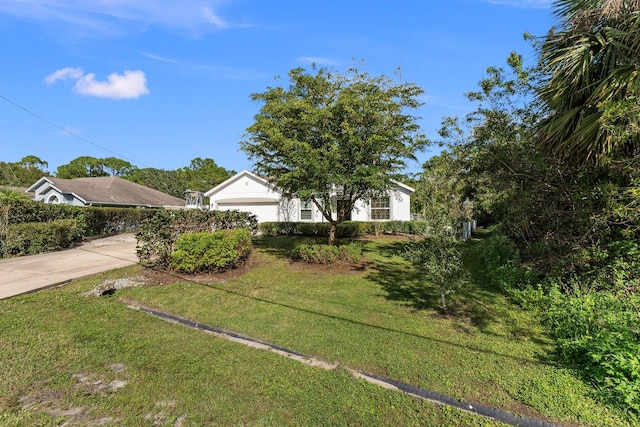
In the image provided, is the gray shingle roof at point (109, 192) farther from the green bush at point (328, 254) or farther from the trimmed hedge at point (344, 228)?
the green bush at point (328, 254)

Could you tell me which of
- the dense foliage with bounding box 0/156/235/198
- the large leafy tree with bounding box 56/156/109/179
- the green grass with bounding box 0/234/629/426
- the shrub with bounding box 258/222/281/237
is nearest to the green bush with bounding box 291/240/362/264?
the green grass with bounding box 0/234/629/426

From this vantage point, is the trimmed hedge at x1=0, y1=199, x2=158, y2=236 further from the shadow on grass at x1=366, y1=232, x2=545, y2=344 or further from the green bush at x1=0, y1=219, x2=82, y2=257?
the shadow on grass at x1=366, y1=232, x2=545, y2=344

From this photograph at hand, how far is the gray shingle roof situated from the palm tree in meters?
24.1

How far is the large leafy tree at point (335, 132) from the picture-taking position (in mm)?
7500

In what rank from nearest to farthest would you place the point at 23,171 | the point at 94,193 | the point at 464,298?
the point at 464,298 < the point at 94,193 < the point at 23,171

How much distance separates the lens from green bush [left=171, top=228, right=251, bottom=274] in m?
7.28

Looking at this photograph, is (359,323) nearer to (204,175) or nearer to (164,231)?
(164,231)

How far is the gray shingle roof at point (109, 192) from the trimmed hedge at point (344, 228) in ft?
41.7

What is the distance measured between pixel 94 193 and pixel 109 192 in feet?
4.46

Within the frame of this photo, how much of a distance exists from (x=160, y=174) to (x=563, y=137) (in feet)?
195

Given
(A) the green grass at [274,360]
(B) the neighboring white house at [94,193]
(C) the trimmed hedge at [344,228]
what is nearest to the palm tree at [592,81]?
(A) the green grass at [274,360]

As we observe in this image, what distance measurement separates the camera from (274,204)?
61.6ft

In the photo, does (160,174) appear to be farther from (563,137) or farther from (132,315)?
Result: (563,137)

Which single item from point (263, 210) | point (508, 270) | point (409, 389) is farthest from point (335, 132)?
point (263, 210)
